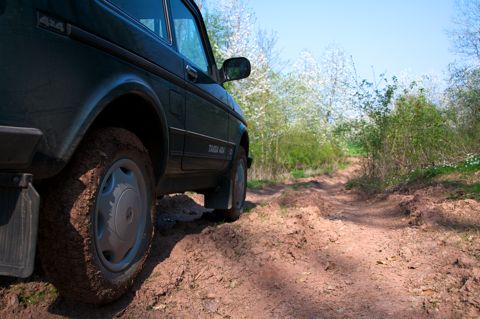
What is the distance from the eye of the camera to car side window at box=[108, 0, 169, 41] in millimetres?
2283

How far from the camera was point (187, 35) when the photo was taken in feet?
11.4

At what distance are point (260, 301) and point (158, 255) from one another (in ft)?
2.70

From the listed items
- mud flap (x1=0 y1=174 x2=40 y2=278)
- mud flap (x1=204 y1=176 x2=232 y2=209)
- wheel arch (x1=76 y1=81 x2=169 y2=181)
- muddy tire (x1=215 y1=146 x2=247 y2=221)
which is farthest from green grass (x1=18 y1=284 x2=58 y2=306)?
muddy tire (x1=215 y1=146 x2=247 y2=221)

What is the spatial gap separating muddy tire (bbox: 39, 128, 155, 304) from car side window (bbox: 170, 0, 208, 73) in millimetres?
1315

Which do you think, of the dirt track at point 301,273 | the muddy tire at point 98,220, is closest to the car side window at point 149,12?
the muddy tire at point 98,220

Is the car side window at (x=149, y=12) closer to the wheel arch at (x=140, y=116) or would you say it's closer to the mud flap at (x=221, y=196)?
the wheel arch at (x=140, y=116)

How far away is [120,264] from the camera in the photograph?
2039mm

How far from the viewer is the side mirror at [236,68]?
4.14 metres

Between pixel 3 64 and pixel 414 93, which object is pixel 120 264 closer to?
pixel 3 64

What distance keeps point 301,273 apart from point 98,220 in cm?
154

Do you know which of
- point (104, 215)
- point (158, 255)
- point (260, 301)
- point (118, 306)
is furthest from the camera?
point (158, 255)

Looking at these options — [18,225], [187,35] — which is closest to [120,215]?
[18,225]

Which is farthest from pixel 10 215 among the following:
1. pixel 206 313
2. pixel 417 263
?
pixel 417 263

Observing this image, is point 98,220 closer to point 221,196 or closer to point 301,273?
point 301,273
